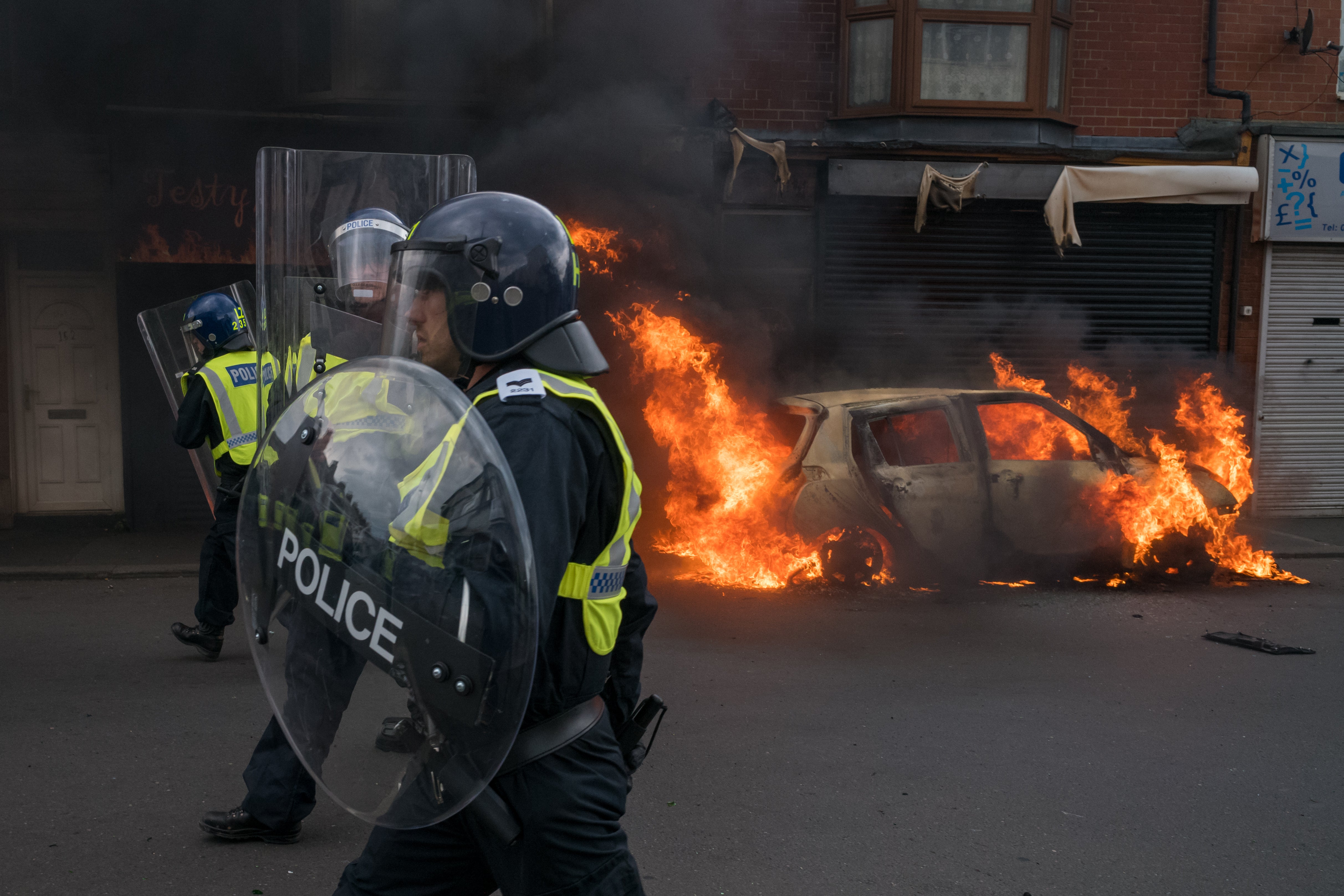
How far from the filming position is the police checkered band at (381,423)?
66.5 inches

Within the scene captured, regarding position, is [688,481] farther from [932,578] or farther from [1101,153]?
[1101,153]

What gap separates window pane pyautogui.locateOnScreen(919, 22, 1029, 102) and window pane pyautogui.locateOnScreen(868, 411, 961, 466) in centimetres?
445

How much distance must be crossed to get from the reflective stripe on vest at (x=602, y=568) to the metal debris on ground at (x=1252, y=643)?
5.41m

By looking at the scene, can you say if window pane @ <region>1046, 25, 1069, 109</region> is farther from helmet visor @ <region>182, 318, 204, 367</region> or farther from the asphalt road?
helmet visor @ <region>182, 318, 204, 367</region>

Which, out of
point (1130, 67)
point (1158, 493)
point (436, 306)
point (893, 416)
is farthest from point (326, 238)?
point (1130, 67)

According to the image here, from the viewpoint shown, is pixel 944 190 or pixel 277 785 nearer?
pixel 277 785

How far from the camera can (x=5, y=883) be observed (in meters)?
3.25

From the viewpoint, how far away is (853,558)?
24.5 feet

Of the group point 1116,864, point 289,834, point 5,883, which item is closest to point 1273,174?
point 1116,864

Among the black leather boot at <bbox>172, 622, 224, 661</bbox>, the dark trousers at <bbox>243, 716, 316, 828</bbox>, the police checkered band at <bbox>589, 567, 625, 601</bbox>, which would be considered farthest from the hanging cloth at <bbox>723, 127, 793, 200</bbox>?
the police checkered band at <bbox>589, 567, 625, 601</bbox>

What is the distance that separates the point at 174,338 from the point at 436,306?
3990 mm

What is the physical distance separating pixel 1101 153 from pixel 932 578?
5650 millimetres

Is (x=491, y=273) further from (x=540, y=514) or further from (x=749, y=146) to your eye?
(x=749, y=146)

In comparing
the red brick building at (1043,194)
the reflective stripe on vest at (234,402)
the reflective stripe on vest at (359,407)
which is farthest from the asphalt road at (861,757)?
the red brick building at (1043,194)
